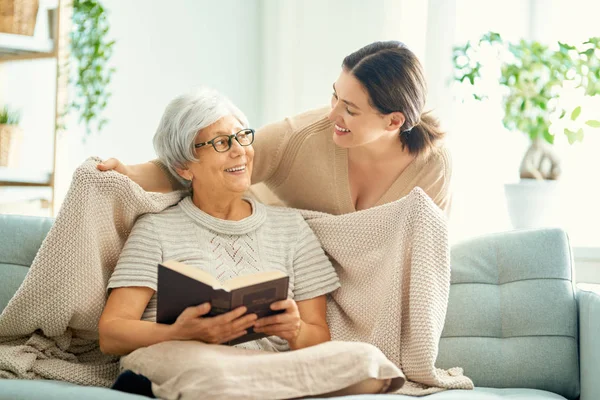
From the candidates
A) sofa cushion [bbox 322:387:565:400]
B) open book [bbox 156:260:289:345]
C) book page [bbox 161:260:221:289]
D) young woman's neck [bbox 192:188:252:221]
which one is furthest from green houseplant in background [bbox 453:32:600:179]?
book page [bbox 161:260:221:289]

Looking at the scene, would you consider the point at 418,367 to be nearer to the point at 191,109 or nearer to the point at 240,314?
the point at 240,314

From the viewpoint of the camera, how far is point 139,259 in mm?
2012

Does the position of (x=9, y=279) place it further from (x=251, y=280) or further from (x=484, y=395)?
(x=484, y=395)

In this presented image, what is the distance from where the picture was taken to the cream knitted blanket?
1996 mm

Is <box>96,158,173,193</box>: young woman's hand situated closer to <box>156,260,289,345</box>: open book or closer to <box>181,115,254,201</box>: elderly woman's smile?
<box>181,115,254,201</box>: elderly woman's smile

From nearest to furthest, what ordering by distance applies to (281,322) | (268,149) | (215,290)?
(215,290) → (281,322) → (268,149)

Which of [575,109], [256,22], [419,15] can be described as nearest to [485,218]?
[575,109]

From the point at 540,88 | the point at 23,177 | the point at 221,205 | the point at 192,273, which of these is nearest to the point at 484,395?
the point at 192,273

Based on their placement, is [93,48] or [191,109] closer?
[191,109]

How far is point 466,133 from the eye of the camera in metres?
3.64

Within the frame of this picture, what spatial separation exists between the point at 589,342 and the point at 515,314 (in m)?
0.21

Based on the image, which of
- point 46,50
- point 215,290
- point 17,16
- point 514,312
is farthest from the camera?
point 46,50

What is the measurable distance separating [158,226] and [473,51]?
1.86 metres

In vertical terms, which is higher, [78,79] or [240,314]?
[78,79]
